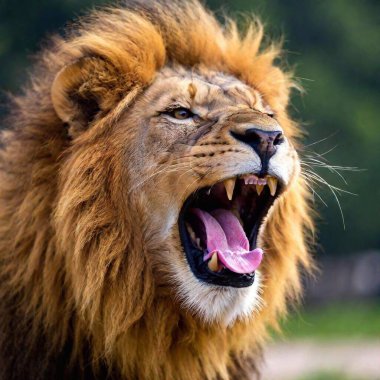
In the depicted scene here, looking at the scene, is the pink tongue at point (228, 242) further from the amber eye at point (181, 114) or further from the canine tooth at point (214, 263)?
the amber eye at point (181, 114)

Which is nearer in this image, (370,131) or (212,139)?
(212,139)

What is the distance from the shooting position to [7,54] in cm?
1516

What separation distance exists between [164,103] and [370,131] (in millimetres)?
17792

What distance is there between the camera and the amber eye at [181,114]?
4.16 meters

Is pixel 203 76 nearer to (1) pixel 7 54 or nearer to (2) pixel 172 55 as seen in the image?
(2) pixel 172 55

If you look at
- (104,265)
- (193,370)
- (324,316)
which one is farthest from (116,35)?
(324,316)

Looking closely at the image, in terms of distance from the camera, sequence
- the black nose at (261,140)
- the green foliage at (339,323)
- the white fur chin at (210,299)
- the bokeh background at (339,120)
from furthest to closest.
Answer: the bokeh background at (339,120), the green foliage at (339,323), the white fur chin at (210,299), the black nose at (261,140)

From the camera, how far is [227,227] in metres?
4.21

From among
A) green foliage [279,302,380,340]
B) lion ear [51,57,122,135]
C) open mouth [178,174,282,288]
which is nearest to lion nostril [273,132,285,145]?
open mouth [178,174,282,288]

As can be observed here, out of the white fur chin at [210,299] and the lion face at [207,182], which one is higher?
the lion face at [207,182]

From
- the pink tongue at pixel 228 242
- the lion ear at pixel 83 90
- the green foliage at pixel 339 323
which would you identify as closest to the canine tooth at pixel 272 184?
the pink tongue at pixel 228 242

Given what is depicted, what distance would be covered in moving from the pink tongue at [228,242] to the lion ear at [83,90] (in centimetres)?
57

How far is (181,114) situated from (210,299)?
2.46ft

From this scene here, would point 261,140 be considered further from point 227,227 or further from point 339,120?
point 339,120
